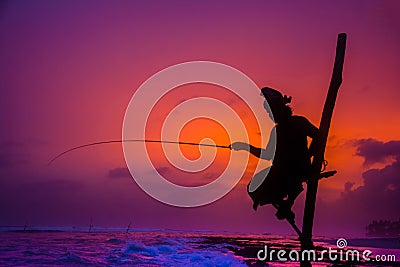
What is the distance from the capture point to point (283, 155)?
4.19 metres

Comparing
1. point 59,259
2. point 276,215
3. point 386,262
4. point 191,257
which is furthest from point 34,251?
point 386,262

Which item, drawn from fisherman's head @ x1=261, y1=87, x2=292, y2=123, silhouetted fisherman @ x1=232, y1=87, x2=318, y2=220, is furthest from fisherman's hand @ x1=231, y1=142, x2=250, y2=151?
fisherman's head @ x1=261, y1=87, x2=292, y2=123

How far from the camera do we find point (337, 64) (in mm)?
4250

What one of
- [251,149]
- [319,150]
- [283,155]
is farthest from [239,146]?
[319,150]

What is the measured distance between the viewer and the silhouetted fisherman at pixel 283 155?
4176 mm

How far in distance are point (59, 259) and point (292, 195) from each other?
31.4 feet

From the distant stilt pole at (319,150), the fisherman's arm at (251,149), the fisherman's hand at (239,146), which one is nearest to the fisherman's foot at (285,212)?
the distant stilt pole at (319,150)

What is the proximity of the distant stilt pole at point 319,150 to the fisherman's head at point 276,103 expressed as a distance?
0.32 m

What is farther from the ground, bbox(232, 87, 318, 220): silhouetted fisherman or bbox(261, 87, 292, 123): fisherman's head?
bbox(261, 87, 292, 123): fisherman's head

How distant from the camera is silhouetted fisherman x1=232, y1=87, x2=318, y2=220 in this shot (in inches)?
164

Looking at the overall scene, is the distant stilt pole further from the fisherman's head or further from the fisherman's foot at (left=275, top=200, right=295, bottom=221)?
the fisherman's head

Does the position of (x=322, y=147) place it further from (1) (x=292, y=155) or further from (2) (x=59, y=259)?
(2) (x=59, y=259)

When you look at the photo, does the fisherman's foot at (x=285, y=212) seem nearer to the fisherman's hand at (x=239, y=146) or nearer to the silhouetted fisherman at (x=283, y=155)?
the silhouetted fisherman at (x=283, y=155)

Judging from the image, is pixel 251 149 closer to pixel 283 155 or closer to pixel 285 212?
pixel 283 155
